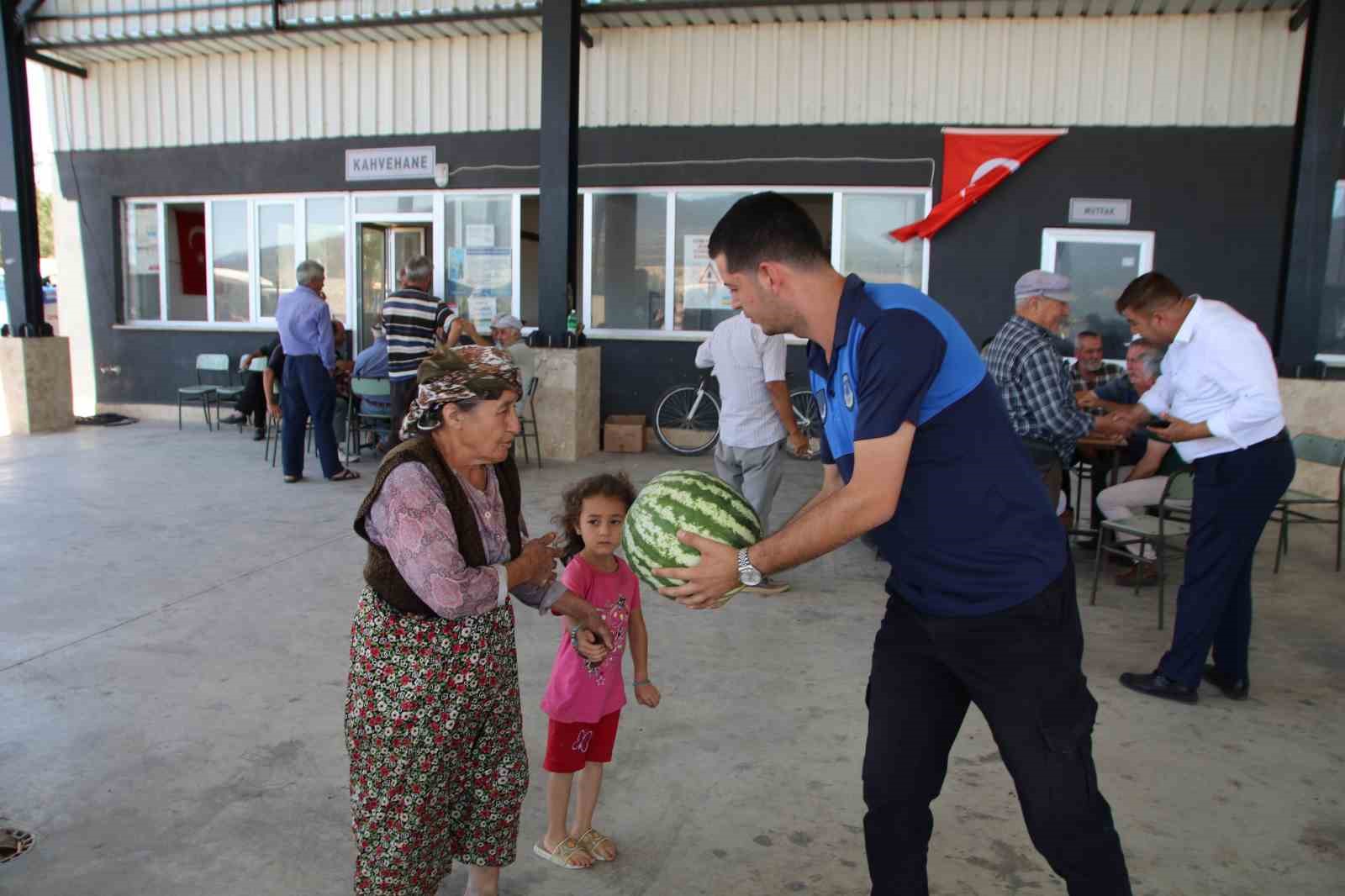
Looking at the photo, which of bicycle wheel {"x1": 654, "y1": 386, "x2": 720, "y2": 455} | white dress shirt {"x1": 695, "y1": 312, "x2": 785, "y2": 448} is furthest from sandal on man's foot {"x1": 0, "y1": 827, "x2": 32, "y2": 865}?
bicycle wheel {"x1": 654, "y1": 386, "x2": 720, "y2": 455}

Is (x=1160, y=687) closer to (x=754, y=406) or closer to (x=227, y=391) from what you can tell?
(x=754, y=406)

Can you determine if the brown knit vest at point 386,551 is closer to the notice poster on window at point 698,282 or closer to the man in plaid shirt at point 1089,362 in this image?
the man in plaid shirt at point 1089,362

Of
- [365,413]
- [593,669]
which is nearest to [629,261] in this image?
[365,413]

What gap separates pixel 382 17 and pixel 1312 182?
9.15 m

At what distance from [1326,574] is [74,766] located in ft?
21.9

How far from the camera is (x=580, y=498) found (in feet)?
8.54

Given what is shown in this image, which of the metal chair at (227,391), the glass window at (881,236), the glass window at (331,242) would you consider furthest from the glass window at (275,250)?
the glass window at (881,236)

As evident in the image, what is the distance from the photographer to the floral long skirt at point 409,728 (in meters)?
2.08

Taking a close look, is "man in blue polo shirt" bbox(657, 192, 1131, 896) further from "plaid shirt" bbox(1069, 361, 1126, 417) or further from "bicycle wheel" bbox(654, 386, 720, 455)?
"bicycle wheel" bbox(654, 386, 720, 455)

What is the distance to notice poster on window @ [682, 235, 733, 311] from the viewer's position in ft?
34.2

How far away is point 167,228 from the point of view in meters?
12.4

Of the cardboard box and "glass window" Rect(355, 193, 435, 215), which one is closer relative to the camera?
the cardboard box

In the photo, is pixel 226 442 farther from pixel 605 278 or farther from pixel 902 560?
pixel 902 560

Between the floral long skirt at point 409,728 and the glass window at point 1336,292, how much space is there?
991 centimetres
